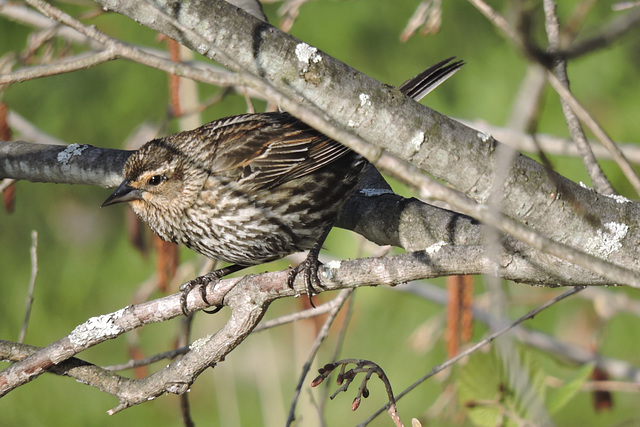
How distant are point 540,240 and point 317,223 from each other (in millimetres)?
1771

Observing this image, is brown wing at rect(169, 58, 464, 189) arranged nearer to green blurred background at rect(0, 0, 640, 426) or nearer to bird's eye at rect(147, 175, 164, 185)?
bird's eye at rect(147, 175, 164, 185)

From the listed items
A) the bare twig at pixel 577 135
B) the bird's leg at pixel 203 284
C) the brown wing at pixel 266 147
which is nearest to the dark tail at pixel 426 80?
the brown wing at pixel 266 147

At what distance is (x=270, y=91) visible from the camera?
4.55 ft

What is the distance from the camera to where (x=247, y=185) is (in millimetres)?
3102

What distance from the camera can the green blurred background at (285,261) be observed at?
4422mm

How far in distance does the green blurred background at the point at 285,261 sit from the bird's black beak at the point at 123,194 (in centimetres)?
109

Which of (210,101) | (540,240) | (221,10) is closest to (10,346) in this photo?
(221,10)

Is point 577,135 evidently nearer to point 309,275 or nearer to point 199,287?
point 309,275

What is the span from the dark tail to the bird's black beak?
111 cm

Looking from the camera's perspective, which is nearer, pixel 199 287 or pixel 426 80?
pixel 199 287

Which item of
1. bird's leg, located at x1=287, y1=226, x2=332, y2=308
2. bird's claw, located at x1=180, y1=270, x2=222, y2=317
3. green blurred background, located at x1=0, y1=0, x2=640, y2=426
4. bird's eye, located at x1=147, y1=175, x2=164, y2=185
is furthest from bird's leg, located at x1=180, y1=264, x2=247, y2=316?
green blurred background, located at x1=0, y1=0, x2=640, y2=426

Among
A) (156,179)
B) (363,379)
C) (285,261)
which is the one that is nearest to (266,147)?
(156,179)

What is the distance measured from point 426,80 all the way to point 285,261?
1631 mm

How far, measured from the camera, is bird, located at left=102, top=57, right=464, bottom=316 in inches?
120
